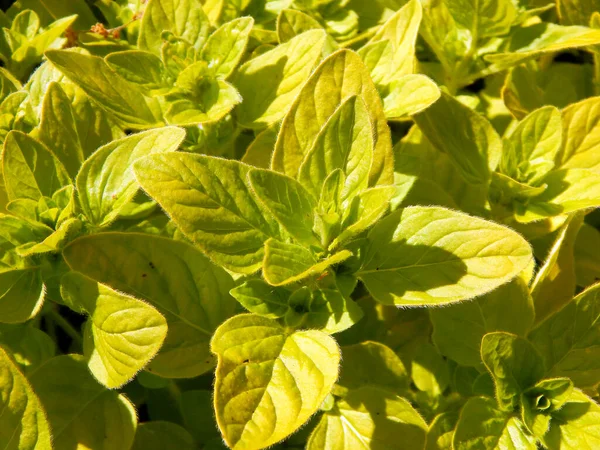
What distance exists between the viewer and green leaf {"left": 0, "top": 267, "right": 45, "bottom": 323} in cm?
173

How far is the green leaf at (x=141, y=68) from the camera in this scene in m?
2.04

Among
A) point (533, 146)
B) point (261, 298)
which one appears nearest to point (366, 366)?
point (261, 298)

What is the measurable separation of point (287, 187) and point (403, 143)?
40.2 inches

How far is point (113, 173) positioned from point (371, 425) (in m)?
1.09

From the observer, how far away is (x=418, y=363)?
222 cm

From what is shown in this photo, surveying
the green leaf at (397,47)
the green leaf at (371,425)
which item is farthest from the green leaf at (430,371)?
the green leaf at (397,47)

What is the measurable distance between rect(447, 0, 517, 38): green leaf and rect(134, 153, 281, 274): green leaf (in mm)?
1365

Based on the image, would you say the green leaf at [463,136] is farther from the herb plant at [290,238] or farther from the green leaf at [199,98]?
the green leaf at [199,98]

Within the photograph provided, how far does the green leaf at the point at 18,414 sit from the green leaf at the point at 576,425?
1.43 meters

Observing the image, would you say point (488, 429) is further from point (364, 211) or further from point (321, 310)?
point (364, 211)

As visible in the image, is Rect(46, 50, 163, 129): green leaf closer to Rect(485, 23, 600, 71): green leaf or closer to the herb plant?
the herb plant

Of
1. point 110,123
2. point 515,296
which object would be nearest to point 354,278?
point 515,296

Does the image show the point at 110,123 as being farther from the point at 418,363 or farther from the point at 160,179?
the point at 418,363

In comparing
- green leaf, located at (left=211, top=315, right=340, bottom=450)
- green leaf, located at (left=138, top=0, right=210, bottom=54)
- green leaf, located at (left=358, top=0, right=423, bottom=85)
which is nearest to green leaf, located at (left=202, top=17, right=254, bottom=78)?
green leaf, located at (left=138, top=0, right=210, bottom=54)
